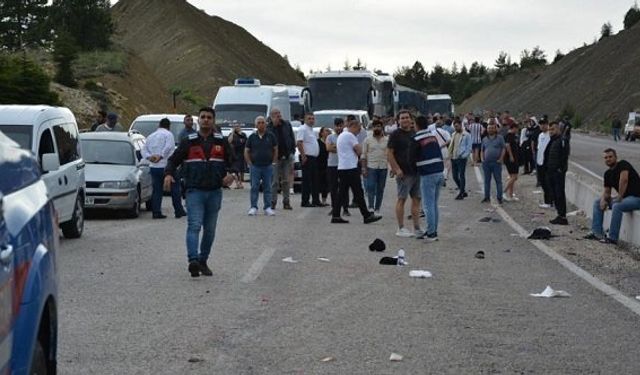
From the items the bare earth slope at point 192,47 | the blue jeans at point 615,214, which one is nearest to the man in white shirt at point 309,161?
the blue jeans at point 615,214

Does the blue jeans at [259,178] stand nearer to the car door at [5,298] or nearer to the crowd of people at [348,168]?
the crowd of people at [348,168]

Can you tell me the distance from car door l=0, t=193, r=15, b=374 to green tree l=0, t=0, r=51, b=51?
229ft

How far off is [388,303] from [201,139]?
10.5 feet

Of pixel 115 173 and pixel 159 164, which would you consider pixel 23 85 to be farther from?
pixel 159 164

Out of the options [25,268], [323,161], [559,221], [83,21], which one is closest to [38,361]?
[25,268]

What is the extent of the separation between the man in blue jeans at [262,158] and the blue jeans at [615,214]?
6.14 metres

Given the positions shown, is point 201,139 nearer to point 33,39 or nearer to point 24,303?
point 24,303

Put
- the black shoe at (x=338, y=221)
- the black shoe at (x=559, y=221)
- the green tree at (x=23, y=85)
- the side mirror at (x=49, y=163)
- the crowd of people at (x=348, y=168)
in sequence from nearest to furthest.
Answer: the crowd of people at (x=348, y=168) < the side mirror at (x=49, y=163) < the black shoe at (x=338, y=221) < the black shoe at (x=559, y=221) < the green tree at (x=23, y=85)

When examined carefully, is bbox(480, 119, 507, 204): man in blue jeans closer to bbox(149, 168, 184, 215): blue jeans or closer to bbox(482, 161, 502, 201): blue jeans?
bbox(482, 161, 502, 201): blue jeans

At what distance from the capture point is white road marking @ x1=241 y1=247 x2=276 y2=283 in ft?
42.1

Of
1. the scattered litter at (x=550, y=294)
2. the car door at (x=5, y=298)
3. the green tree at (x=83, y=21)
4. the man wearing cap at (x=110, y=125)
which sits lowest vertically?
the scattered litter at (x=550, y=294)

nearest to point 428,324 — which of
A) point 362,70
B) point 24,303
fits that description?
point 24,303

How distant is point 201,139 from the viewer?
13.1m

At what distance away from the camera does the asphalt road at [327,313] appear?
8289 millimetres
